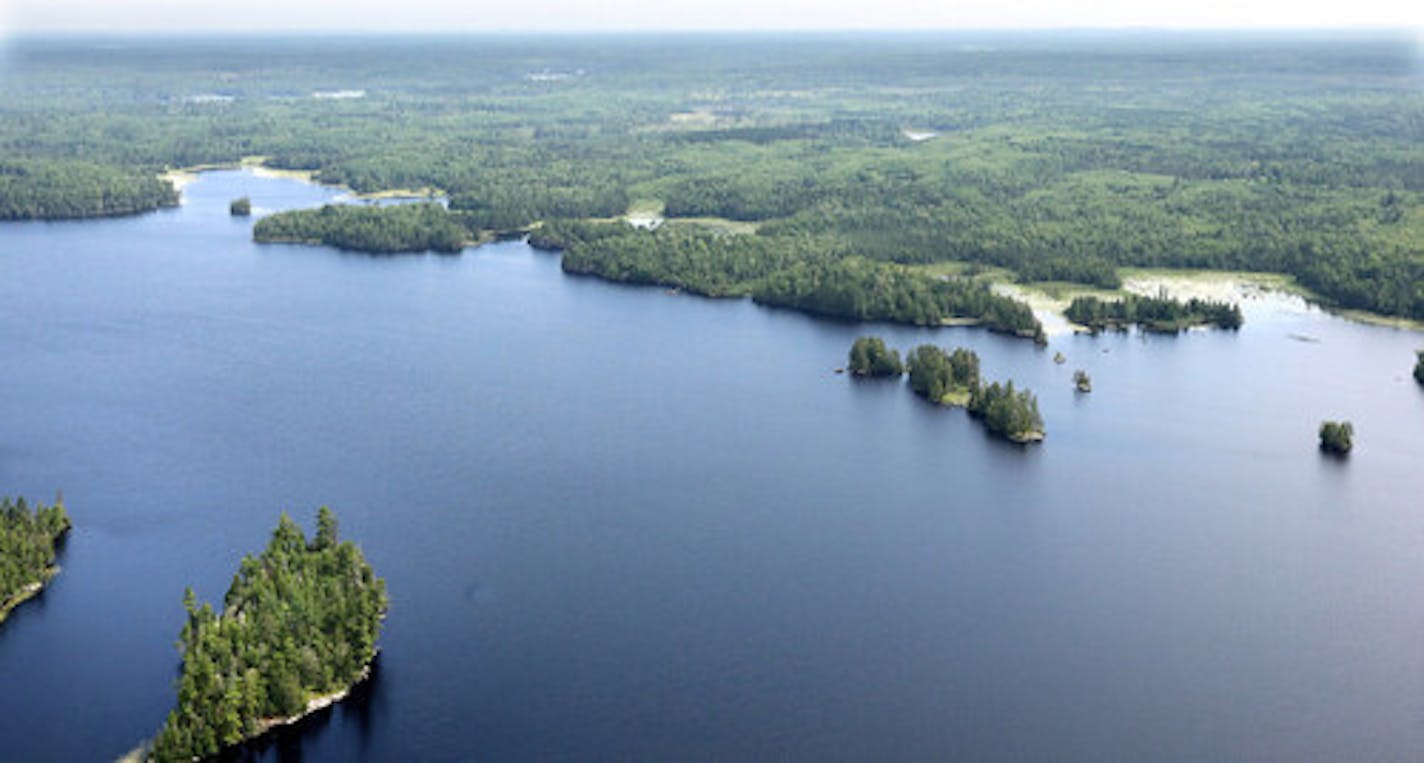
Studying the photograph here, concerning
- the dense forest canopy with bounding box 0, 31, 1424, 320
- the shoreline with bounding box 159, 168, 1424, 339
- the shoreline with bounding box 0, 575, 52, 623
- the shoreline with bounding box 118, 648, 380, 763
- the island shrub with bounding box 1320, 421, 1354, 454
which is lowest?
the shoreline with bounding box 118, 648, 380, 763

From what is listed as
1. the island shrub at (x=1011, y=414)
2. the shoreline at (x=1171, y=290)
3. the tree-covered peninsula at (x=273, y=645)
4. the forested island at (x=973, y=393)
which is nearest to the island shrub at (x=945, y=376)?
the forested island at (x=973, y=393)

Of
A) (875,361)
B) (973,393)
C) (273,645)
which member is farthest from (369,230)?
(273,645)

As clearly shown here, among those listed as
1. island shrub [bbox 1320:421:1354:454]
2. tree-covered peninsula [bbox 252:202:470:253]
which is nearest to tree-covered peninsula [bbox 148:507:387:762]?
island shrub [bbox 1320:421:1354:454]

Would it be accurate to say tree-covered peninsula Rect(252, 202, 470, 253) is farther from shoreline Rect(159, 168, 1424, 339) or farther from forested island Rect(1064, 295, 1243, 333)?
forested island Rect(1064, 295, 1243, 333)

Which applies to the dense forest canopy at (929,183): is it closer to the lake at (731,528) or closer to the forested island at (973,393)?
the forested island at (973,393)

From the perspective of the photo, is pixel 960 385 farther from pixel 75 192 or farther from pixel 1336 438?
pixel 75 192

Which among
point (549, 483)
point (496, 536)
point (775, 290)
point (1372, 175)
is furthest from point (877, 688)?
point (1372, 175)
